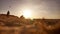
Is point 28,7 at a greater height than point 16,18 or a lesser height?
greater

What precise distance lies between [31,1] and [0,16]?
534mm

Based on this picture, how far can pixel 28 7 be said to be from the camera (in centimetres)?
220

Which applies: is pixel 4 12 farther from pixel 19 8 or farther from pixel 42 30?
pixel 42 30

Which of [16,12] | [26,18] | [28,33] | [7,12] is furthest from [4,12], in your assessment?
[28,33]

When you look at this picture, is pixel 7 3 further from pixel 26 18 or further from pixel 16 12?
pixel 26 18

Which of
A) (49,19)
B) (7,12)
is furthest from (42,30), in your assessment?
(7,12)

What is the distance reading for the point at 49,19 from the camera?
6.98 feet

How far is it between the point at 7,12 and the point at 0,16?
121 mm

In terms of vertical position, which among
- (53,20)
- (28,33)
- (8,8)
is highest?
(8,8)

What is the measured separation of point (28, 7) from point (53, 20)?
1.42ft

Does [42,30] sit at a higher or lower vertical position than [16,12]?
lower

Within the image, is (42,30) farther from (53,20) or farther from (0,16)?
(0,16)

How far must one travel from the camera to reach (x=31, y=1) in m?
2.23

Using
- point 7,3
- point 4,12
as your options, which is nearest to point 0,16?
point 4,12
